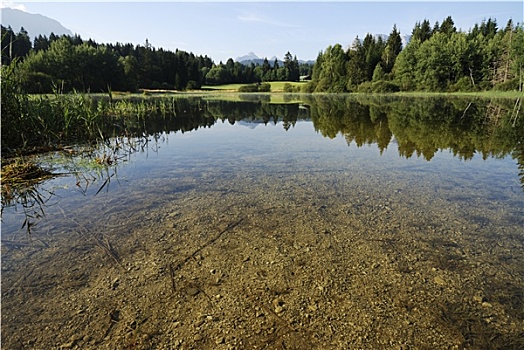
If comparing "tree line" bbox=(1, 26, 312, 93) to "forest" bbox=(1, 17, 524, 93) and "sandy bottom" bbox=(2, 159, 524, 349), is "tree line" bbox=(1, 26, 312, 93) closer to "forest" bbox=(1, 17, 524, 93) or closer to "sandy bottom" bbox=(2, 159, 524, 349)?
"forest" bbox=(1, 17, 524, 93)

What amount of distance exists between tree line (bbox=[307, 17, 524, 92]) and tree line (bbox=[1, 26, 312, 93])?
144 ft

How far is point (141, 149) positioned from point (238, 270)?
8886mm

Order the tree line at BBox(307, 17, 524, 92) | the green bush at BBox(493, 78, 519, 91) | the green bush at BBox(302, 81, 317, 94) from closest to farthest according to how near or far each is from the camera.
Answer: the green bush at BBox(493, 78, 519, 91) < the tree line at BBox(307, 17, 524, 92) < the green bush at BBox(302, 81, 317, 94)

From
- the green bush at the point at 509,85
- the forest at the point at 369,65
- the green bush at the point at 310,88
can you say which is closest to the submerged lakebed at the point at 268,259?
the forest at the point at 369,65

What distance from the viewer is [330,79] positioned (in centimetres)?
7900

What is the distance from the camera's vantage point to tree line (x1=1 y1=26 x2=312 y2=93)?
52344mm

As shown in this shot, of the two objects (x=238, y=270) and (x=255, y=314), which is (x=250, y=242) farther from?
(x=255, y=314)

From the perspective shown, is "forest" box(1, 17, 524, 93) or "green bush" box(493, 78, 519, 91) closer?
"green bush" box(493, 78, 519, 91)

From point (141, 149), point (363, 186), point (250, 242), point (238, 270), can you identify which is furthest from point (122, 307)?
point (141, 149)

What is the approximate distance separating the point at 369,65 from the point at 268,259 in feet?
271

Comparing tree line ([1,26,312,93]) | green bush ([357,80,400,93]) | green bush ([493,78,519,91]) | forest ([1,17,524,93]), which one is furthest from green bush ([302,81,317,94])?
green bush ([493,78,519,91])

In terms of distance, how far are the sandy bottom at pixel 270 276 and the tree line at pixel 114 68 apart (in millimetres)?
7818

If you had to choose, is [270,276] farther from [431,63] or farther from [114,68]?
[114,68]

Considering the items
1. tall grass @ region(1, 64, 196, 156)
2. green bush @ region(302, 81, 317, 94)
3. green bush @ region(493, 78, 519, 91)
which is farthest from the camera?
green bush @ region(302, 81, 317, 94)
